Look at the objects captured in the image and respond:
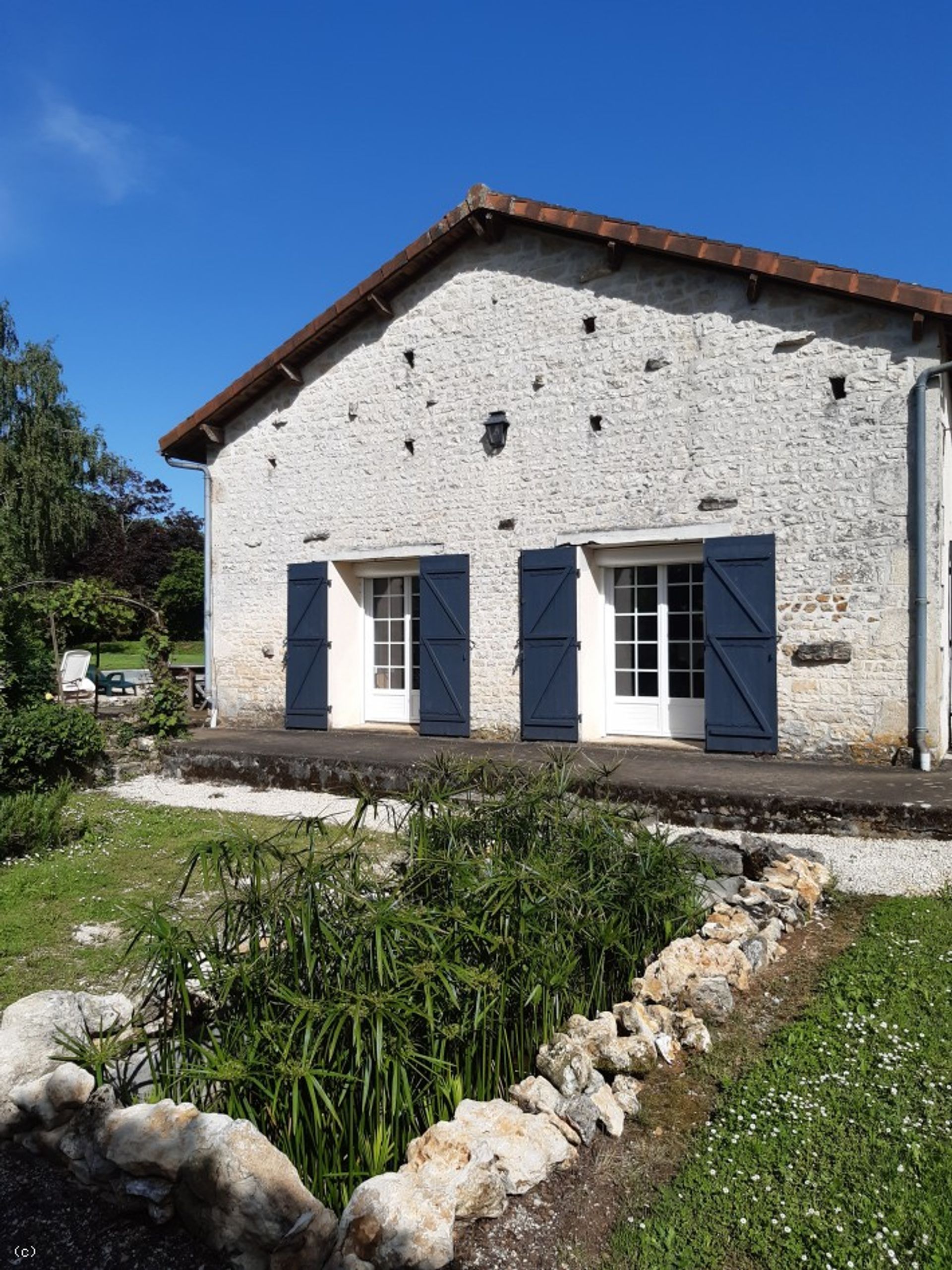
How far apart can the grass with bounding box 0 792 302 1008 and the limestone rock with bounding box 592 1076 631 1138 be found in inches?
49.0

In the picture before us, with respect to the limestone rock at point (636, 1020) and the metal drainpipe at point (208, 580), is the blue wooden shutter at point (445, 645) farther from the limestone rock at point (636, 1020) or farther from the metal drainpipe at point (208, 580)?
the limestone rock at point (636, 1020)

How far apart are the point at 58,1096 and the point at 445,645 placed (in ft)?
23.5

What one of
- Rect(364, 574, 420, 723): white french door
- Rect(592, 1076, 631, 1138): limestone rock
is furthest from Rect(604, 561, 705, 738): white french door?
Rect(592, 1076, 631, 1138): limestone rock

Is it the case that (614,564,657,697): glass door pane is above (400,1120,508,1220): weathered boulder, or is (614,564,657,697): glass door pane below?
above

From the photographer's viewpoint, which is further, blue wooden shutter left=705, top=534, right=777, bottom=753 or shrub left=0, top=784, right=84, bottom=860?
blue wooden shutter left=705, top=534, right=777, bottom=753

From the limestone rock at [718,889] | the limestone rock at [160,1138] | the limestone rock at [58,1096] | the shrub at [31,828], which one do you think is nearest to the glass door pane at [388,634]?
the shrub at [31,828]

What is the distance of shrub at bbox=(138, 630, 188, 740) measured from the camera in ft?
30.9

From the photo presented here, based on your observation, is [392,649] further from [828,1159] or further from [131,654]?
[131,654]

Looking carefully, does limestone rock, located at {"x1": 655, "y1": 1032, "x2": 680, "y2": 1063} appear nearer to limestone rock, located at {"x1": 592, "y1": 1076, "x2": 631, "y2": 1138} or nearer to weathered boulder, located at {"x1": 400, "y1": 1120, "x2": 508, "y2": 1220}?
limestone rock, located at {"x1": 592, "y1": 1076, "x2": 631, "y2": 1138}

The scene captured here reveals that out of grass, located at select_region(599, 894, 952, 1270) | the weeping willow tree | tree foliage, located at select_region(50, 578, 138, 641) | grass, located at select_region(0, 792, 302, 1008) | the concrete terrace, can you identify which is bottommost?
grass, located at select_region(0, 792, 302, 1008)

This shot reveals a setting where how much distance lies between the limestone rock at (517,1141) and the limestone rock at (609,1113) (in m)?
0.13

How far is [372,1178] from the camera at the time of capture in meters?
2.04

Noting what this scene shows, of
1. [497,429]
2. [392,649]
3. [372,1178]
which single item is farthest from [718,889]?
[392,649]

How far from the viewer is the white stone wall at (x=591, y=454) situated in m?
7.25
